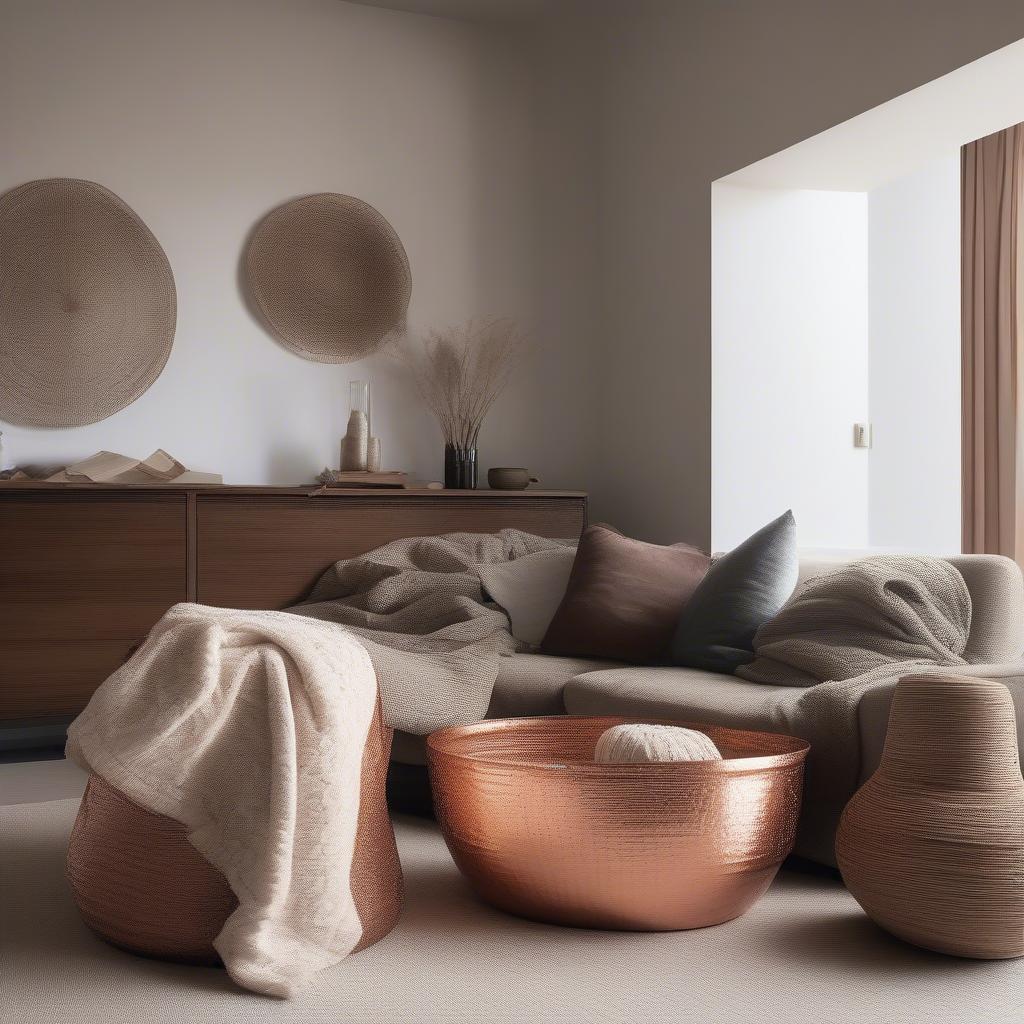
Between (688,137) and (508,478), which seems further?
(508,478)

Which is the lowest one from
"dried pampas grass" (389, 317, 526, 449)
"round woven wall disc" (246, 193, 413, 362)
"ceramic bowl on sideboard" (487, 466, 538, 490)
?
"ceramic bowl on sideboard" (487, 466, 538, 490)

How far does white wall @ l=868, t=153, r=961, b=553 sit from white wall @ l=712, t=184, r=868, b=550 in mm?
790

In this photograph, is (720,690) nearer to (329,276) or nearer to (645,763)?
(645,763)

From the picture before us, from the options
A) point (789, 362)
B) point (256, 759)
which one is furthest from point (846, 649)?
point (789, 362)

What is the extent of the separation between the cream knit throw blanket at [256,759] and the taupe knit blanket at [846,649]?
2.82 ft

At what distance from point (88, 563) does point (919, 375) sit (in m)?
3.40

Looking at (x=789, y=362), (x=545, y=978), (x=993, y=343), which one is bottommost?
(x=545, y=978)

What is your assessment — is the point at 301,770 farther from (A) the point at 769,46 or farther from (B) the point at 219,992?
(A) the point at 769,46

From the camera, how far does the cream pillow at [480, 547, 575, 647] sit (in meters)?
3.40

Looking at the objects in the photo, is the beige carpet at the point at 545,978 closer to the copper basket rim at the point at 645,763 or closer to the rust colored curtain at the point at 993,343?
the copper basket rim at the point at 645,763

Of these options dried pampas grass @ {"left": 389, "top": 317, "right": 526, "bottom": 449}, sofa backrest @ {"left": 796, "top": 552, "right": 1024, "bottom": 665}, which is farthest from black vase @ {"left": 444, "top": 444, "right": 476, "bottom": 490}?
sofa backrest @ {"left": 796, "top": 552, "right": 1024, "bottom": 665}

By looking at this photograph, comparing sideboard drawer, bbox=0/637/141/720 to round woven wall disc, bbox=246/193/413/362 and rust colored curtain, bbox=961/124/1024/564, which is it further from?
rust colored curtain, bbox=961/124/1024/564

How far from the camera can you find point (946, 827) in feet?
5.61

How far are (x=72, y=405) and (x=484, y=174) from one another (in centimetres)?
191
